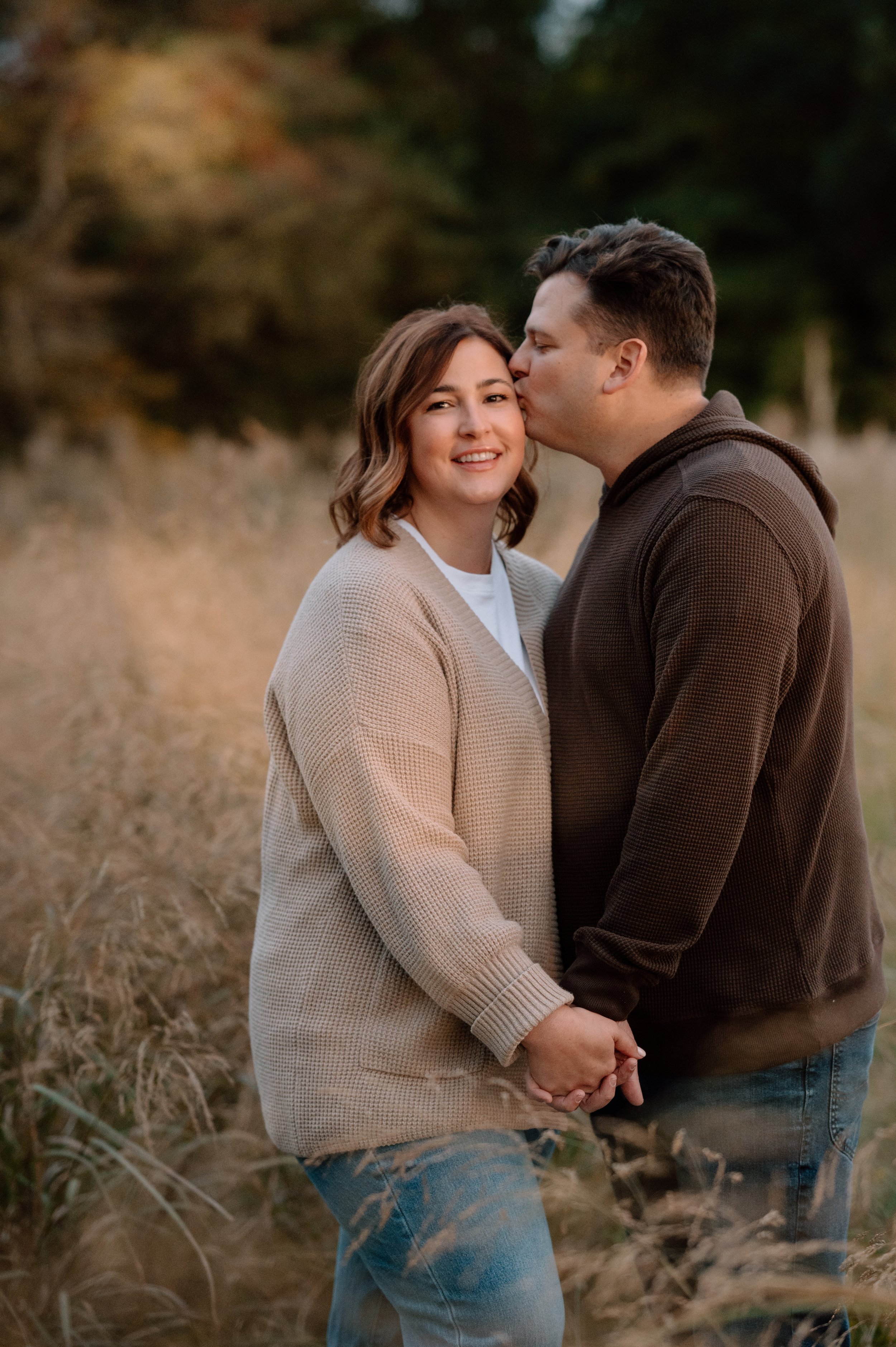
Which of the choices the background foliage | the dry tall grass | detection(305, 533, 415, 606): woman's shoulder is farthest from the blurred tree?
detection(305, 533, 415, 606): woman's shoulder

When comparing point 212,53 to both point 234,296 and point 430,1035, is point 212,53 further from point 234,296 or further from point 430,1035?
point 430,1035

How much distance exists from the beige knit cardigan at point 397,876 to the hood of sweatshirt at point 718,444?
1.13 ft

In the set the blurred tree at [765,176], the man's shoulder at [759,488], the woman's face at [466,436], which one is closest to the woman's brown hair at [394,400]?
the woman's face at [466,436]

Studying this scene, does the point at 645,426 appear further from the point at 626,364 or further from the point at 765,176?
the point at 765,176

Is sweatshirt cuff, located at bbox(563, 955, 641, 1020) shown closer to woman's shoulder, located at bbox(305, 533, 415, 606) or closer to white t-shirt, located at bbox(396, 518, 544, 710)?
white t-shirt, located at bbox(396, 518, 544, 710)

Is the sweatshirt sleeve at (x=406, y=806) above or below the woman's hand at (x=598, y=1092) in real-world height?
above

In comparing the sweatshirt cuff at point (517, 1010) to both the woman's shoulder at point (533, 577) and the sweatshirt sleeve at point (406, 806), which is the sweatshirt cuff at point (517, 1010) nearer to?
the sweatshirt sleeve at point (406, 806)

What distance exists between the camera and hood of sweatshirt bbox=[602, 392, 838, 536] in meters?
1.69

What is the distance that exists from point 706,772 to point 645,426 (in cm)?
62

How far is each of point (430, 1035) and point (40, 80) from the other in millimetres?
13955

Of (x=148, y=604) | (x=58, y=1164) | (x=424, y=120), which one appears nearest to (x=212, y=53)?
(x=424, y=120)

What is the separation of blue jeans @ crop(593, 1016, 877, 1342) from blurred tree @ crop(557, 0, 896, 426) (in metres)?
14.7

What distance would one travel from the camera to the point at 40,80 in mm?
12727

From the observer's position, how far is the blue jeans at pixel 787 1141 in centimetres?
163
